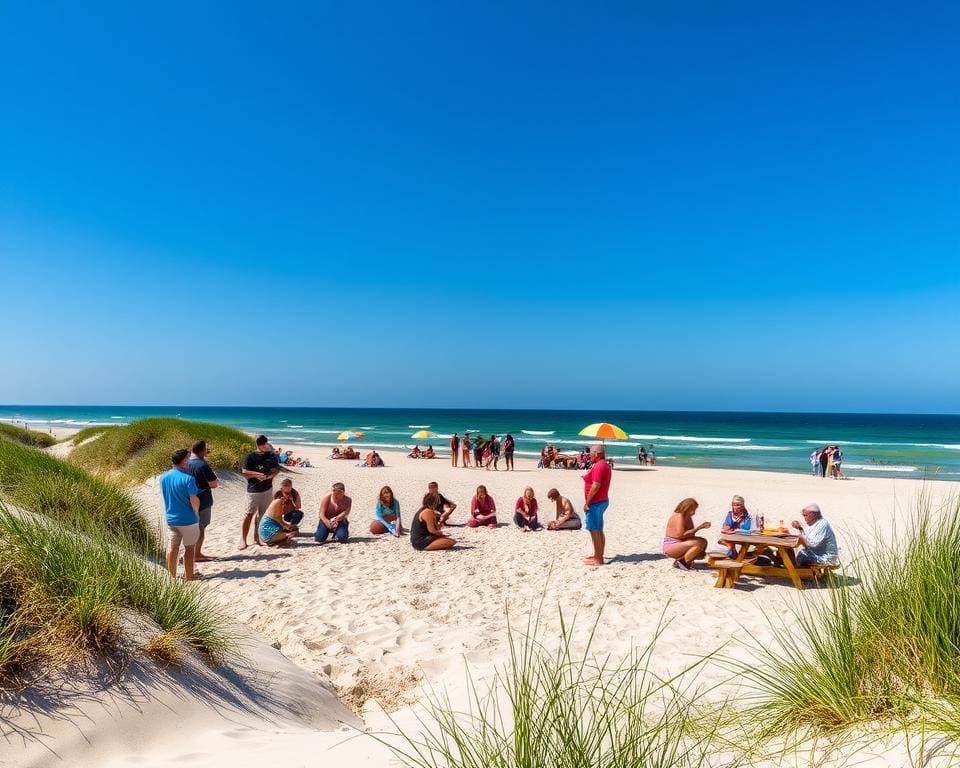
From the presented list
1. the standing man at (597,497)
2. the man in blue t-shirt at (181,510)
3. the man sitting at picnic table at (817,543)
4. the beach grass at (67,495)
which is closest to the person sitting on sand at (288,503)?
the beach grass at (67,495)

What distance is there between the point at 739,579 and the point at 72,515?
8.05 metres

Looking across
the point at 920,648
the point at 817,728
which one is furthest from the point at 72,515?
the point at 920,648

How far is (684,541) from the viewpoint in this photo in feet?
27.1

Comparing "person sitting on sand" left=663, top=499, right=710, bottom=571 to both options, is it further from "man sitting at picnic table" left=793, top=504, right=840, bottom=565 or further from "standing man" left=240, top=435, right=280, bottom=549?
"standing man" left=240, top=435, right=280, bottom=549

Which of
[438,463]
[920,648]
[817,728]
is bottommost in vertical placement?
[438,463]

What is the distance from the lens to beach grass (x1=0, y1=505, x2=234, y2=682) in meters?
2.94

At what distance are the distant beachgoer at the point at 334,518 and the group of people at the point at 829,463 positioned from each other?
71.5 ft

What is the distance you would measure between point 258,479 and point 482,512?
4.65m

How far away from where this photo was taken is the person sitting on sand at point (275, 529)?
935 centimetres

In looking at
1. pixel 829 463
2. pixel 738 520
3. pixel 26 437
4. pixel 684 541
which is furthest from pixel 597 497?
pixel 26 437

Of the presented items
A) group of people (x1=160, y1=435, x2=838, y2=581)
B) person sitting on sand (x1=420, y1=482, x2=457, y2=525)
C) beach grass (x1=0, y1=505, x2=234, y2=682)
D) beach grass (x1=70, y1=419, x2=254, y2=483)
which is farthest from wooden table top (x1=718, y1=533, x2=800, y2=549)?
Result: beach grass (x1=70, y1=419, x2=254, y2=483)

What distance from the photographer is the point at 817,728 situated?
8.88 feet

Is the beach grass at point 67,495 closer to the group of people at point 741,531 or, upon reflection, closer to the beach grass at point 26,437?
the group of people at point 741,531

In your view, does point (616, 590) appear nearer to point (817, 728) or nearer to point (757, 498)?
point (817, 728)
